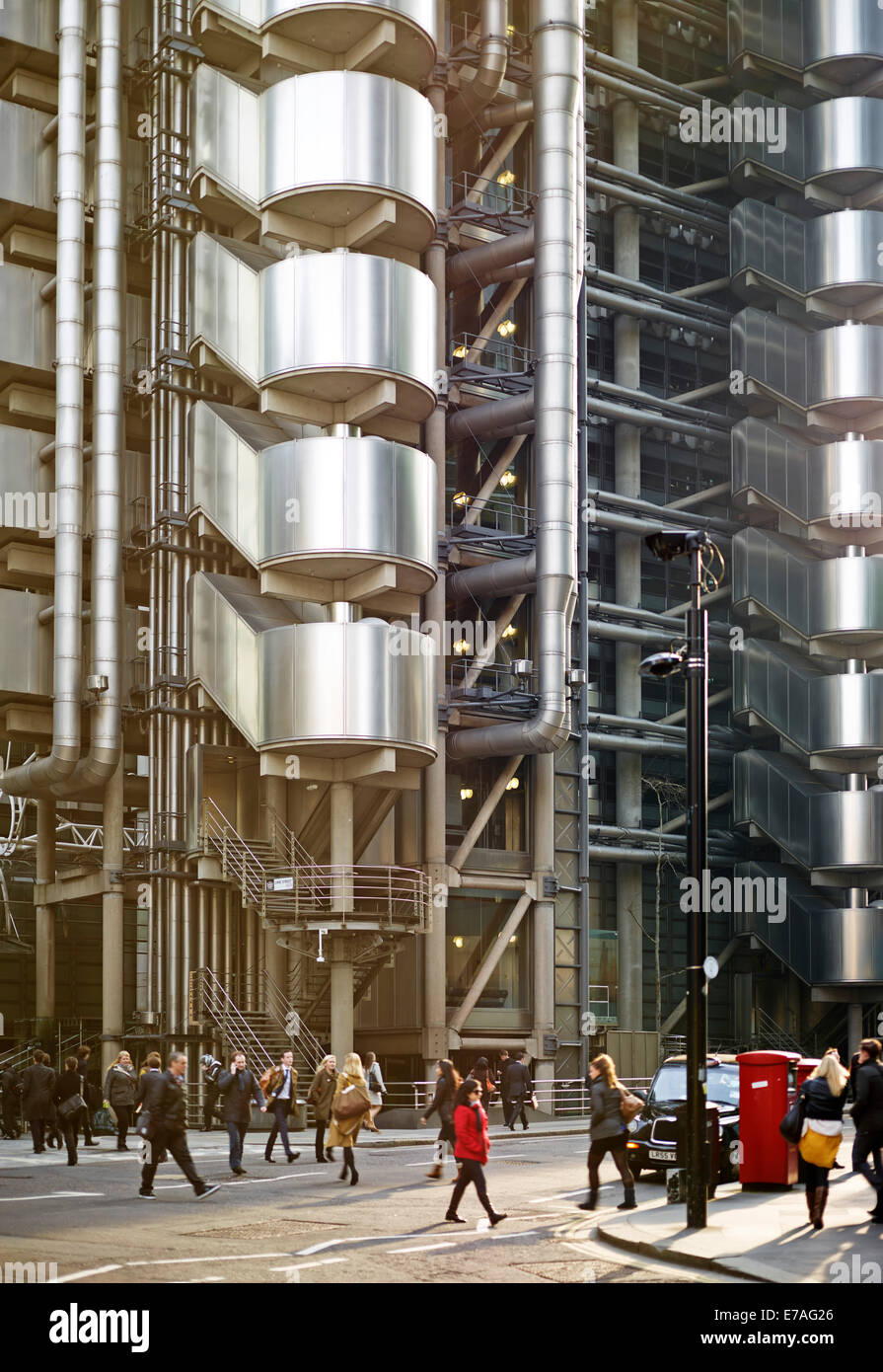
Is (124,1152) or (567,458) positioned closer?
(124,1152)

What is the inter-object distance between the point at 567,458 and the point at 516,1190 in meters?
29.8

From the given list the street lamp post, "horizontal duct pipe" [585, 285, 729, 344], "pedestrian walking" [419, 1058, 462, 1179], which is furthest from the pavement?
"horizontal duct pipe" [585, 285, 729, 344]

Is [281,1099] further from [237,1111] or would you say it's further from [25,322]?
[25,322]

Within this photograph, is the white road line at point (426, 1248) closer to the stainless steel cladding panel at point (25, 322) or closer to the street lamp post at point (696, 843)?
the street lamp post at point (696, 843)

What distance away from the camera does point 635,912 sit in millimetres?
62406

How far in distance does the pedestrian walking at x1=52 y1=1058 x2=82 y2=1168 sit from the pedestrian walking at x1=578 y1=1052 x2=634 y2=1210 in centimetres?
1087

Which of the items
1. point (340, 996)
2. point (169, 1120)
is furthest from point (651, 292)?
point (169, 1120)

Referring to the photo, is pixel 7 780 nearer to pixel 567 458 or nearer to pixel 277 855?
pixel 277 855

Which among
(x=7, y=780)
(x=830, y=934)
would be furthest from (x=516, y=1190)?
(x=830, y=934)

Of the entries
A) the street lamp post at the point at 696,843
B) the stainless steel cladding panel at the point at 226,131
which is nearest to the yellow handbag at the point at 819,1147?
the street lamp post at the point at 696,843

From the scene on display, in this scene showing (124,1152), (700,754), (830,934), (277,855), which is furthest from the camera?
(830,934)

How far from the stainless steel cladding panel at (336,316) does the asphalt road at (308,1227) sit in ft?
73.0

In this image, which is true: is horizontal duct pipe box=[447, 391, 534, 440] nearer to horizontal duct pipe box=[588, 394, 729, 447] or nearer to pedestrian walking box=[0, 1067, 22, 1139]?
horizontal duct pipe box=[588, 394, 729, 447]

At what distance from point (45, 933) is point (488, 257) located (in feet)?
79.9
